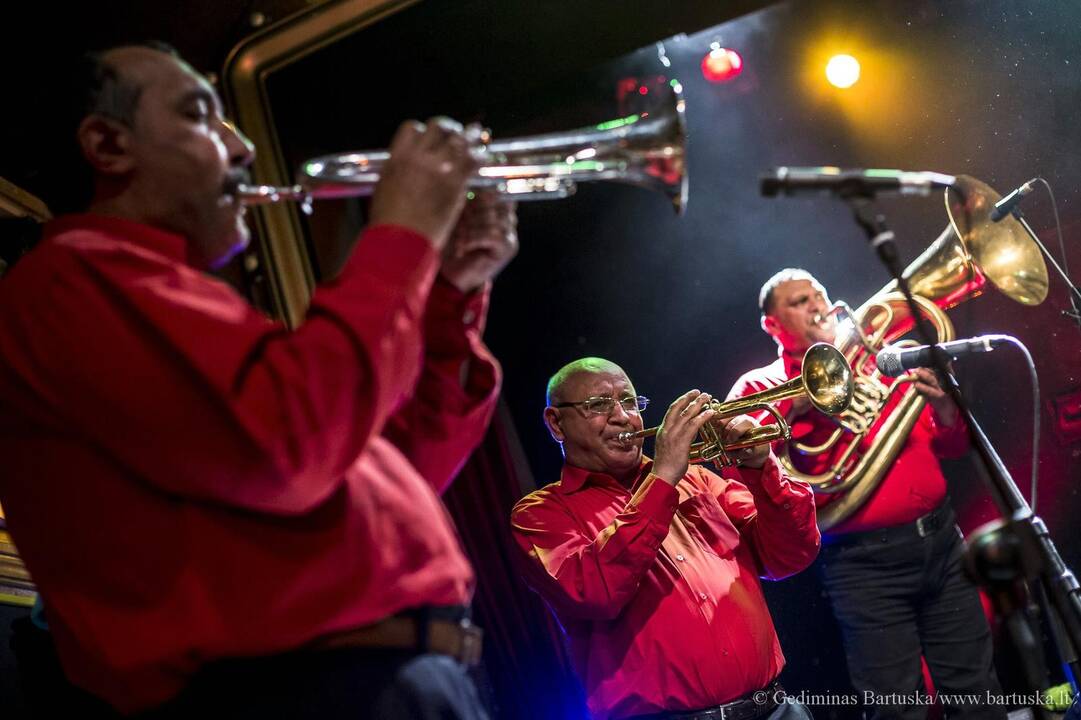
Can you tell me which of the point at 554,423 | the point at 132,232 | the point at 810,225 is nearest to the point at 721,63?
the point at 810,225

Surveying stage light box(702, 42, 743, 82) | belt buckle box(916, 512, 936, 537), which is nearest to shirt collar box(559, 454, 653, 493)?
belt buckle box(916, 512, 936, 537)

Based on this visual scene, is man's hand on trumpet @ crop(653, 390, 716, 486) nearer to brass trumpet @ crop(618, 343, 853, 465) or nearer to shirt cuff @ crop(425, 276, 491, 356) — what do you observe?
brass trumpet @ crop(618, 343, 853, 465)

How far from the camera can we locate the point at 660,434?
3402 millimetres

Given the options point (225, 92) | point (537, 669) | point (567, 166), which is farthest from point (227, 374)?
point (537, 669)

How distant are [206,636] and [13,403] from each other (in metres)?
0.47

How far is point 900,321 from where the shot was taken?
15.4 feet

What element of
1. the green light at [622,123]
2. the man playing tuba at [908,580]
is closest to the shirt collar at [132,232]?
the green light at [622,123]

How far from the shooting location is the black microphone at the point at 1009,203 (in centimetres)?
402

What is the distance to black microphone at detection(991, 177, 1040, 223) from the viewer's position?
158 inches

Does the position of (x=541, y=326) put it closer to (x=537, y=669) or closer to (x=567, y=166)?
(x=537, y=669)

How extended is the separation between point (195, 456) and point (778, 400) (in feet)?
10.4

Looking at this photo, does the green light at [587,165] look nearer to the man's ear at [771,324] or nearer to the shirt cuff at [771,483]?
the shirt cuff at [771,483]

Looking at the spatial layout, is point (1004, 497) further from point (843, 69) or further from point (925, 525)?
point (843, 69)

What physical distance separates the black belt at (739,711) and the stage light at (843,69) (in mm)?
3668
